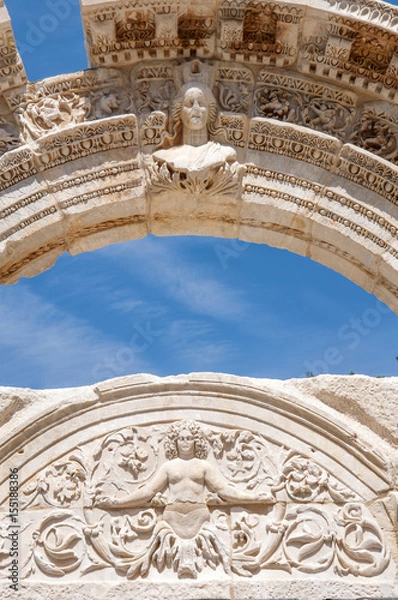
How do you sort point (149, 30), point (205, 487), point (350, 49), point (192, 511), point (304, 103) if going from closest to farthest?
point (192, 511) → point (205, 487) → point (350, 49) → point (149, 30) → point (304, 103)

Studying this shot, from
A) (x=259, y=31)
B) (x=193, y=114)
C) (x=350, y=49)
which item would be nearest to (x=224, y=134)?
(x=193, y=114)

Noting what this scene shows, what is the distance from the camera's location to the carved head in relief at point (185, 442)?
25.5 ft

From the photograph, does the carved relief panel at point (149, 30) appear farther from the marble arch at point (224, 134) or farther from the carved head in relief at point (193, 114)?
the carved head in relief at point (193, 114)

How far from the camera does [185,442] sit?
306 inches

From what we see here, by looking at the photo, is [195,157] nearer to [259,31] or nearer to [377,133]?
[259,31]

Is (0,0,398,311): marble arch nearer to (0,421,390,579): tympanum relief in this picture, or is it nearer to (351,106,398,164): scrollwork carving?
(351,106,398,164): scrollwork carving

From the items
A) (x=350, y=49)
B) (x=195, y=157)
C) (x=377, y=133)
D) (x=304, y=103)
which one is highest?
(x=350, y=49)

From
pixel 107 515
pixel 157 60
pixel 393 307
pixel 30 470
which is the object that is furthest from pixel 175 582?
pixel 157 60

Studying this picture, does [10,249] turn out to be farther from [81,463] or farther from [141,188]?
[81,463]

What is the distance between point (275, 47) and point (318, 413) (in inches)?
111

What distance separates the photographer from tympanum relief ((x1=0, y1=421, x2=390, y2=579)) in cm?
751

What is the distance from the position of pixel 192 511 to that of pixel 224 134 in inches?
113

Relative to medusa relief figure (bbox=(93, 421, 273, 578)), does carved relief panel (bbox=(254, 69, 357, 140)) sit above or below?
above

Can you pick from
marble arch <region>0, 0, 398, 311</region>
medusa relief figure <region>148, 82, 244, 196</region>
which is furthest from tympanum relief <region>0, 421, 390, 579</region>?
medusa relief figure <region>148, 82, 244, 196</region>
